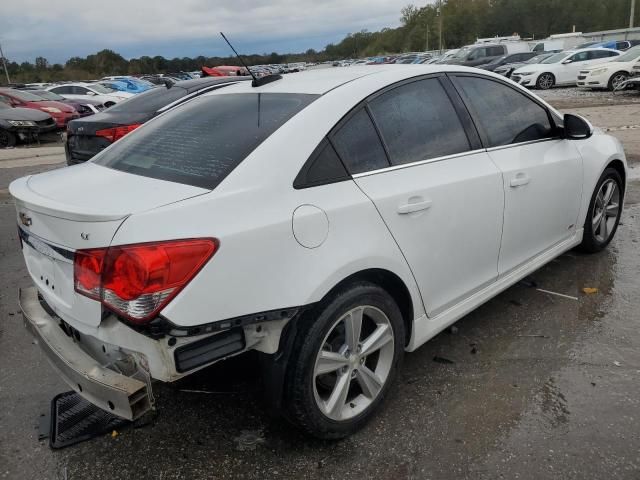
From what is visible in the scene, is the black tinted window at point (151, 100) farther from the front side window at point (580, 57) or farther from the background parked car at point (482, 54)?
the background parked car at point (482, 54)

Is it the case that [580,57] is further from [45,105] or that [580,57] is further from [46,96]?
[46,96]

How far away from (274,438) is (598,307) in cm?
253

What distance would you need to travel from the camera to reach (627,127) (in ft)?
39.5

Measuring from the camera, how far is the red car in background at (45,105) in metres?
17.1

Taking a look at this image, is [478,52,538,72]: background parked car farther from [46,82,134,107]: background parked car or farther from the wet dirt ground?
the wet dirt ground

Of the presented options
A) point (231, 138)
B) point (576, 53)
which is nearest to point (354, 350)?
point (231, 138)

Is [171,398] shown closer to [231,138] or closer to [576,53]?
[231,138]

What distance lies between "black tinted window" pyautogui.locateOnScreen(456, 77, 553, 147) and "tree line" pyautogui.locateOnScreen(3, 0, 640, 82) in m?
67.7

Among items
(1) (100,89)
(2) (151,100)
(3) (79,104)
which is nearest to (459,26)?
(1) (100,89)

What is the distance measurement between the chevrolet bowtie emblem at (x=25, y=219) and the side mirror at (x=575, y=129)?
11.2 ft

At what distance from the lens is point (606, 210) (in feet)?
15.2

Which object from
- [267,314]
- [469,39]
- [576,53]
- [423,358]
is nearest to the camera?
[267,314]

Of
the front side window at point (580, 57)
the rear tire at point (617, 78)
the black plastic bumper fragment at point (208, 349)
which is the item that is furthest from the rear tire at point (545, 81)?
the black plastic bumper fragment at point (208, 349)

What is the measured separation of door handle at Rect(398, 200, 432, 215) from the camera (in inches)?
103
